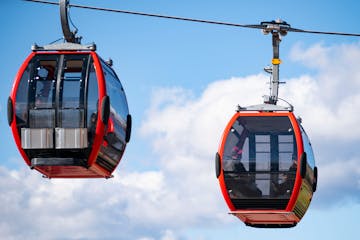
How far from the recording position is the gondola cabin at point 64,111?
30.0 m

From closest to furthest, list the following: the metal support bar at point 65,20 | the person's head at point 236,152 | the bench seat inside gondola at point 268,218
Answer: the metal support bar at point 65,20 < the bench seat inside gondola at point 268,218 < the person's head at point 236,152

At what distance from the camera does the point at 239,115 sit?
1331 inches

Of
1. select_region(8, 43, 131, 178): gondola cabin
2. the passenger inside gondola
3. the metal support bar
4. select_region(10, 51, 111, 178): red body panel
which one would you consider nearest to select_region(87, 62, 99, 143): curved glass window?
select_region(8, 43, 131, 178): gondola cabin

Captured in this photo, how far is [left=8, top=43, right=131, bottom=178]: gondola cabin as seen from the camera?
1179 inches

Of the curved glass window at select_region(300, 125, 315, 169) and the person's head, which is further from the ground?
the curved glass window at select_region(300, 125, 315, 169)

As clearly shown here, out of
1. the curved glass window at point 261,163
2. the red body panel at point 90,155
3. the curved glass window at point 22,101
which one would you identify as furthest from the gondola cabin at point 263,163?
the curved glass window at point 22,101

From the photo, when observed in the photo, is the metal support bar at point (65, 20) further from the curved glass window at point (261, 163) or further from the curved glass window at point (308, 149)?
the curved glass window at point (308, 149)

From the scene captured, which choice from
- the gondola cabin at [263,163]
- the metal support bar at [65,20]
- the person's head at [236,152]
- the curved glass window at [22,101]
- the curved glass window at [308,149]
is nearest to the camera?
the curved glass window at [22,101]

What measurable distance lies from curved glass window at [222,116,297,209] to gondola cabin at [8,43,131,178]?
364cm

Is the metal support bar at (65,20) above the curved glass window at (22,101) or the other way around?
above

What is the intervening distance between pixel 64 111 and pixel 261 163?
542 cm

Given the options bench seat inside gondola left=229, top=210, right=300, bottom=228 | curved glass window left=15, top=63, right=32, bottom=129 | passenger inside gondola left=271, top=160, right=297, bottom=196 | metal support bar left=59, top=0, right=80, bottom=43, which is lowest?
bench seat inside gondola left=229, top=210, right=300, bottom=228

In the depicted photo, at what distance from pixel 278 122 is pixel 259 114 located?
47cm

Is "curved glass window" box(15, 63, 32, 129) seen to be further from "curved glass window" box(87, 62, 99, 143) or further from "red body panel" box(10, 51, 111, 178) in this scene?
"curved glass window" box(87, 62, 99, 143)
